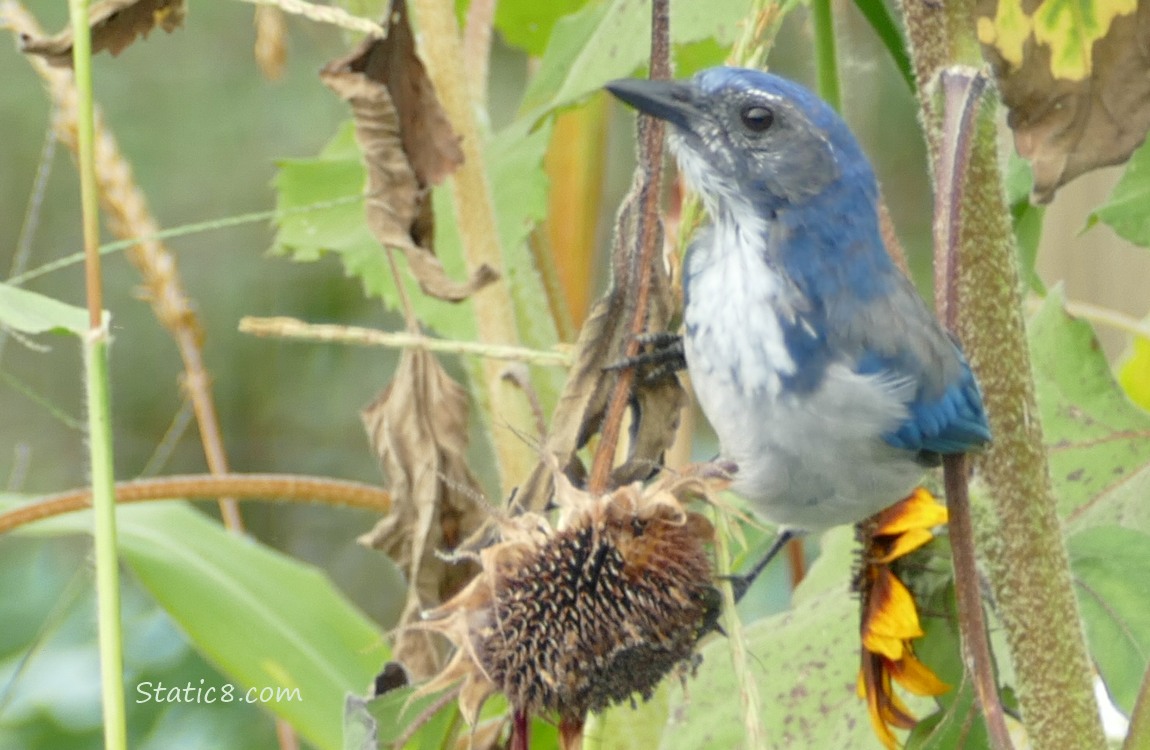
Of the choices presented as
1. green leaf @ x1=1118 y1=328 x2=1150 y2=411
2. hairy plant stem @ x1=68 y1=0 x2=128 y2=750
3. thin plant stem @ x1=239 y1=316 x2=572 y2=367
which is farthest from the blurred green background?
hairy plant stem @ x1=68 y1=0 x2=128 y2=750

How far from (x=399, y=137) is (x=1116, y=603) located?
2.23 feet

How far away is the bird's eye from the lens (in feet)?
3.60

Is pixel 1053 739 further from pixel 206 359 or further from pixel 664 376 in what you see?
pixel 206 359

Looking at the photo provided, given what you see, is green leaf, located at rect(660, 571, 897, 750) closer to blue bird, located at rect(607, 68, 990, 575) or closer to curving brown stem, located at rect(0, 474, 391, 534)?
blue bird, located at rect(607, 68, 990, 575)

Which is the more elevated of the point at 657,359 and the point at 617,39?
the point at 617,39

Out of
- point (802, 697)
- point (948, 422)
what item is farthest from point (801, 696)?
point (948, 422)

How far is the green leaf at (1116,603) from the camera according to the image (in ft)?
3.56

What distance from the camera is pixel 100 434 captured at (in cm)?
92

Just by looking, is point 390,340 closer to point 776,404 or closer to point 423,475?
point 423,475

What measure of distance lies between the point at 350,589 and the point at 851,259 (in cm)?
290

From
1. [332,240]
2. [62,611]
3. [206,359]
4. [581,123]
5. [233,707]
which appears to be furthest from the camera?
[206,359]

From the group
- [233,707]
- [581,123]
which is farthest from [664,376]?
[233,707]

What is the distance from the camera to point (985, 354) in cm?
100

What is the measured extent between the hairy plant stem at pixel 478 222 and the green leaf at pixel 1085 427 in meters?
0.50
